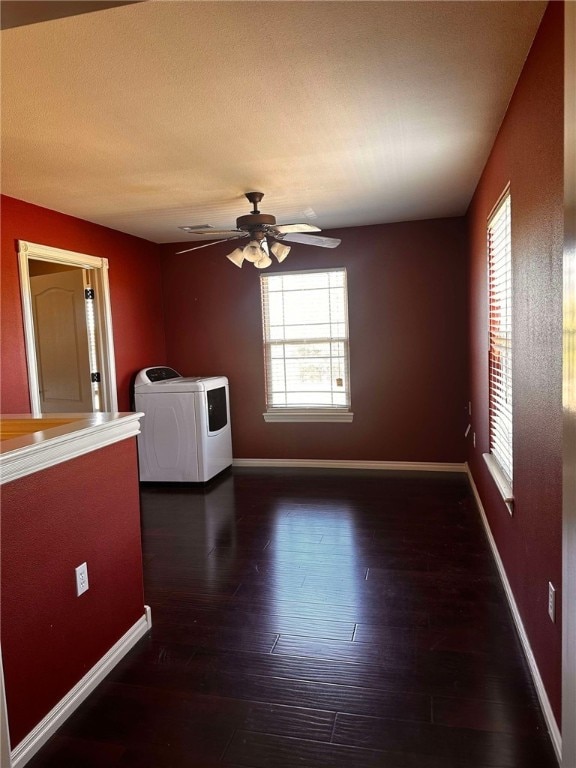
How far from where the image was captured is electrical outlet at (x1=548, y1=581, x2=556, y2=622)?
66.6 inches

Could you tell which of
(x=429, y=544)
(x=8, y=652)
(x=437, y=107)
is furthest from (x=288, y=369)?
(x=8, y=652)

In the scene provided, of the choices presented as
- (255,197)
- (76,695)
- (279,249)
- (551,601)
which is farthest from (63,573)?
(255,197)

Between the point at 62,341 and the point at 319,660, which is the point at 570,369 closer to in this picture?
the point at 319,660

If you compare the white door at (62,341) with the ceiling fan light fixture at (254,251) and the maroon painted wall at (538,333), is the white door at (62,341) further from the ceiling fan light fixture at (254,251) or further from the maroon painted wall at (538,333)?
the maroon painted wall at (538,333)

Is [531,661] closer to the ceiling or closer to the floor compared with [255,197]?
closer to the floor

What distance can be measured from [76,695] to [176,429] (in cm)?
299

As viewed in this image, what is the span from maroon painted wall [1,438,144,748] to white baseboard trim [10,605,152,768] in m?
0.02

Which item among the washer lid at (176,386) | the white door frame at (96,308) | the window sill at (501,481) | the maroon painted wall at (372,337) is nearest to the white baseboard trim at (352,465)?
the maroon painted wall at (372,337)

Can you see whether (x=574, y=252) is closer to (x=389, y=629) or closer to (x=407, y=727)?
(x=407, y=727)

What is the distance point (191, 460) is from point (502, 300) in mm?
3141

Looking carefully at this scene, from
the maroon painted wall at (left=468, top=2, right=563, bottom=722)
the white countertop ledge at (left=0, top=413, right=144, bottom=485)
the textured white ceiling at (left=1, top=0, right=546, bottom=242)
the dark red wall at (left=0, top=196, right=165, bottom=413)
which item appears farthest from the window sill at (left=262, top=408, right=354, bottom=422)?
the white countertop ledge at (left=0, top=413, right=144, bottom=485)

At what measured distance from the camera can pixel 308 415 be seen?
17.6 ft

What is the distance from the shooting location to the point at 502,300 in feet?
9.15

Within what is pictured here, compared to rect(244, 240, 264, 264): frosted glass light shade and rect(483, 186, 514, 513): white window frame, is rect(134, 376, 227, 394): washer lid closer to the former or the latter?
rect(244, 240, 264, 264): frosted glass light shade
